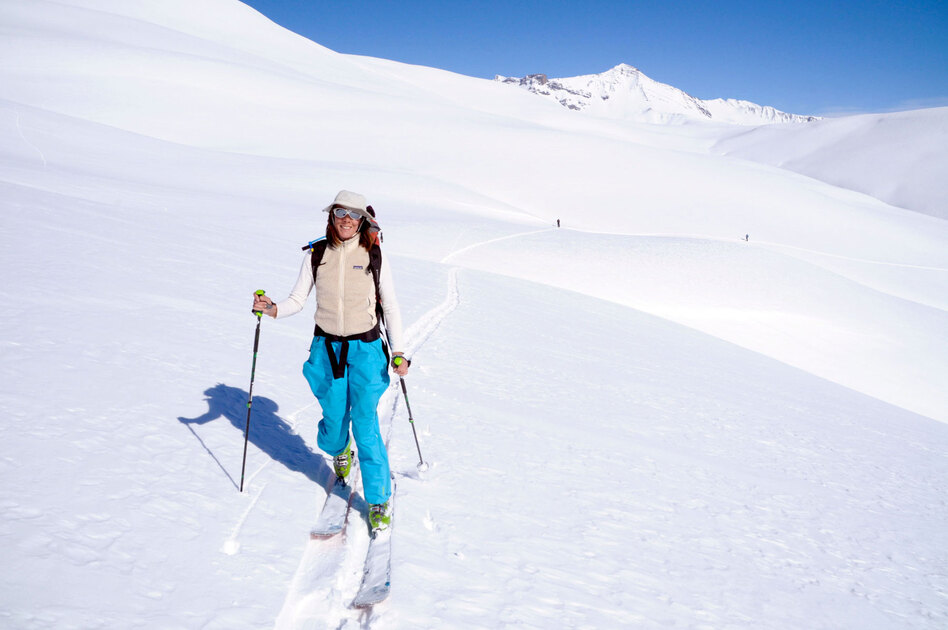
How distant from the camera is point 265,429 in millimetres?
4742

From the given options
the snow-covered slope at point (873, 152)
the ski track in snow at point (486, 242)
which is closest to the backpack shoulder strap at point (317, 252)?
the ski track in snow at point (486, 242)

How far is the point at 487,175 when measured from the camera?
39.3 metres

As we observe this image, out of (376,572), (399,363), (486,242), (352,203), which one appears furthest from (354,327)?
(486,242)

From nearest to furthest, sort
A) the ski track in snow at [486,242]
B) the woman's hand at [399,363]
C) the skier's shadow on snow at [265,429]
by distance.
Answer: the woman's hand at [399,363] < the skier's shadow on snow at [265,429] < the ski track in snow at [486,242]

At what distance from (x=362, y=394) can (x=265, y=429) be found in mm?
1512

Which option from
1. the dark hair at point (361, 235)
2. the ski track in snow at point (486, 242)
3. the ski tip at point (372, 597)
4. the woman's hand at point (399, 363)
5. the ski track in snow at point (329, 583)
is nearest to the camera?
the ski track in snow at point (329, 583)

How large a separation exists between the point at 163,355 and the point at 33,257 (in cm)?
292

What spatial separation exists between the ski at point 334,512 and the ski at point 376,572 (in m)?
0.25

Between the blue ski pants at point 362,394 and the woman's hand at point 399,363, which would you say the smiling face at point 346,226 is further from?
the woman's hand at point 399,363

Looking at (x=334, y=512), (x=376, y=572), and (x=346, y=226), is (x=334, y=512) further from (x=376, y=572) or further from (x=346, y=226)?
(x=346, y=226)

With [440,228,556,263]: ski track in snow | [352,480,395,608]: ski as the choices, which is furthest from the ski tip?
[440,228,556,263]: ski track in snow

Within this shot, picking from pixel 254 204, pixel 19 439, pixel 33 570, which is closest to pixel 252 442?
pixel 19 439

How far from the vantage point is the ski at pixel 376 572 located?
9.94ft

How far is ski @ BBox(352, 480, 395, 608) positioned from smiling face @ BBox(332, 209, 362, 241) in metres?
1.88
